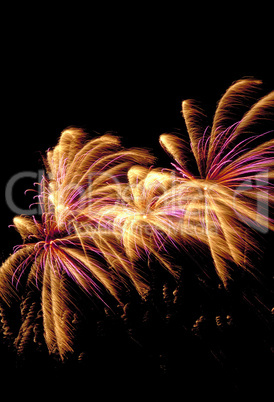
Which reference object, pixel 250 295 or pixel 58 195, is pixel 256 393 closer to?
pixel 250 295

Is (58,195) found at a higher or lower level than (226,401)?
higher

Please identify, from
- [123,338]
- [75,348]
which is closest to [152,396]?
[123,338]

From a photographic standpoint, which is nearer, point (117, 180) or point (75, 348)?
point (75, 348)
